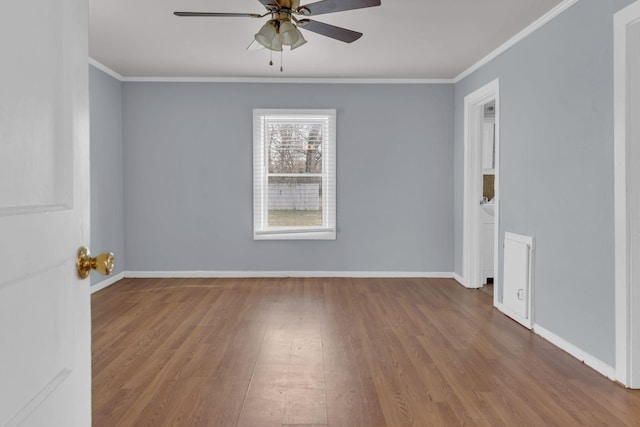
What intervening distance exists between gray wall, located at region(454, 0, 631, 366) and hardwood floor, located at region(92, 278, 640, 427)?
1.24 feet

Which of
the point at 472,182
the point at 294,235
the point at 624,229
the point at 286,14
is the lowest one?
the point at 294,235

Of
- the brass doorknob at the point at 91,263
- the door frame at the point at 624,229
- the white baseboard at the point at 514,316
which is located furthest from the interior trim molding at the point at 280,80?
the brass doorknob at the point at 91,263

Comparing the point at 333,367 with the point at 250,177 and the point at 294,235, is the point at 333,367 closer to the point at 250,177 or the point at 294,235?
the point at 294,235

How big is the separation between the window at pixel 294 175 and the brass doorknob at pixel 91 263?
5.24 metres

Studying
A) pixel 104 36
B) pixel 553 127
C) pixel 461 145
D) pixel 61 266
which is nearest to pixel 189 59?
pixel 104 36

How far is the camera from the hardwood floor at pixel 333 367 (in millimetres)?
2553

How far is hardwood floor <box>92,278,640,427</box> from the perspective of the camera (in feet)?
8.38

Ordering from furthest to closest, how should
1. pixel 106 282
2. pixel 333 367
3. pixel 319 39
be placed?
pixel 106 282, pixel 319 39, pixel 333 367

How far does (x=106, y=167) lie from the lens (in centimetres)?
589

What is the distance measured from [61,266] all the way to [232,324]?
334 centimetres

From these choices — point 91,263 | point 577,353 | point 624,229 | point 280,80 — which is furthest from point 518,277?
point 91,263

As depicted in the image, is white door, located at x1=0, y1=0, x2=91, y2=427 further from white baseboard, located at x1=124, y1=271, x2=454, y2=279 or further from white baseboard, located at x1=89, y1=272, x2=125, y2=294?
white baseboard, located at x1=124, y1=271, x2=454, y2=279

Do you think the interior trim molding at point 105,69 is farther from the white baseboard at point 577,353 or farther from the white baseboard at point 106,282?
the white baseboard at point 577,353

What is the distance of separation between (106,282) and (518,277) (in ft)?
14.9
